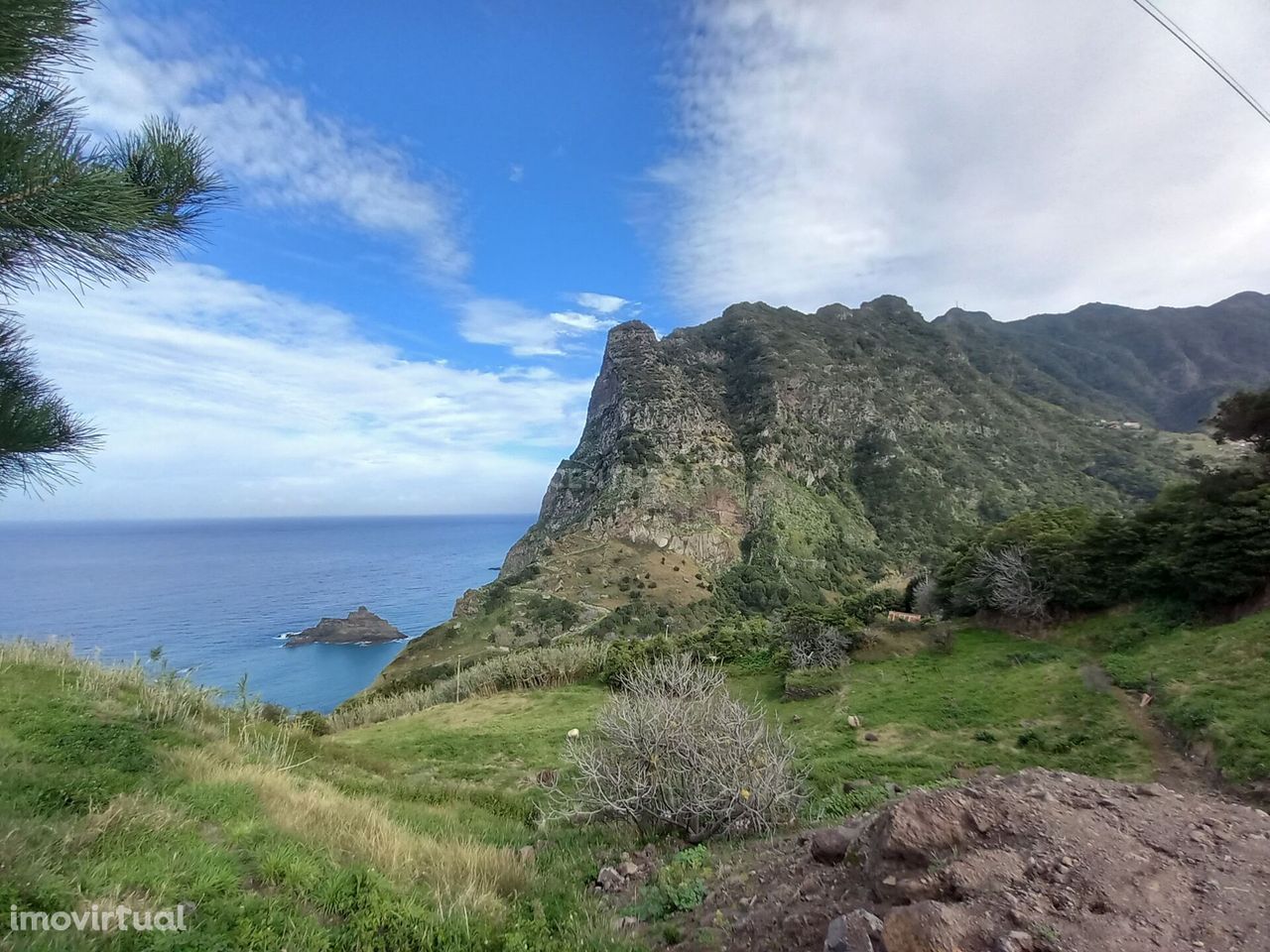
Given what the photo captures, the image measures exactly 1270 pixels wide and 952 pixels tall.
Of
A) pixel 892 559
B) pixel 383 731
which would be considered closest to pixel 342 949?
pixel 383 731

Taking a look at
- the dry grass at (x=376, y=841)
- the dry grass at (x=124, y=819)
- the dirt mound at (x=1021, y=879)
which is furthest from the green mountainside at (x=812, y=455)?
the dirt mound at (x=1021, y=879)

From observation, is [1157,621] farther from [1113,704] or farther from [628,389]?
[628,389]

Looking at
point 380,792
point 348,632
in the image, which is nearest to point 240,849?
point 380,792

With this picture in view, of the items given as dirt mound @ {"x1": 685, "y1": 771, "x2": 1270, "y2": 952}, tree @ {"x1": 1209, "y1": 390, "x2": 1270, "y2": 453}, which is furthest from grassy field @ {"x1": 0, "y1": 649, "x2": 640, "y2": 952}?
tree @ {"x1": 1209, "y1": 390, "x2": 1270, "y2": 453}

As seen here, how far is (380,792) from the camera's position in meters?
7.76

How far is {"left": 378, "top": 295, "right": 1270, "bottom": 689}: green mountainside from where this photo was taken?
6494cm

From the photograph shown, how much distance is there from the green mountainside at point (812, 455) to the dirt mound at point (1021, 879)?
4401 cm

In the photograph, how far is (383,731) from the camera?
21.0 meters

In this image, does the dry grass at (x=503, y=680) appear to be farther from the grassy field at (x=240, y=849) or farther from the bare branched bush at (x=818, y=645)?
the grassy field at (x=240, y=849)

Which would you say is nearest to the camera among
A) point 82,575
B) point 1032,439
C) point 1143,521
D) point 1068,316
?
point 1143,521

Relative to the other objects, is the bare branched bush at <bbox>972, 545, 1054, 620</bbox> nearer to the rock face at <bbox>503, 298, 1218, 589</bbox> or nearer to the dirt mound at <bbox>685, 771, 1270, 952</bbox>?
the dirt mound at <bbox>685, 771, 1270, 952</bbox>

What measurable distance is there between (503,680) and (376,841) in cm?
2677

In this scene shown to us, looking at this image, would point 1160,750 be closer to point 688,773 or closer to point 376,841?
point 688,773

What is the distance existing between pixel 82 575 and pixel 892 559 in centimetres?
15401
